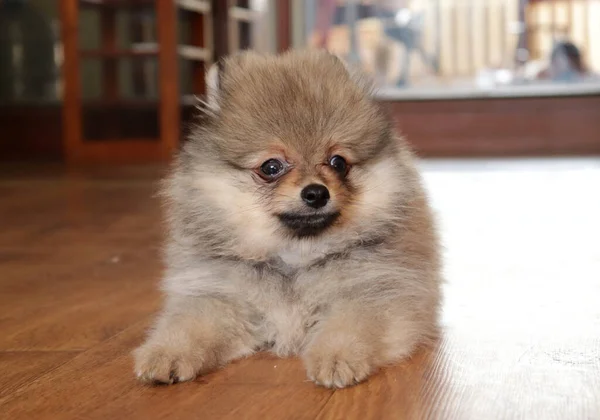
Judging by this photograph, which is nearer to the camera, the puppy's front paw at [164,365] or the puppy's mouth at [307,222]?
the puppy's front paw at [164,365]

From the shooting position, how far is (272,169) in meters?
2.21

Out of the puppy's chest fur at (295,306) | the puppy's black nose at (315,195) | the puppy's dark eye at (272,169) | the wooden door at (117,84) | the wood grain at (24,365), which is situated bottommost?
the wood grain at (24,365)

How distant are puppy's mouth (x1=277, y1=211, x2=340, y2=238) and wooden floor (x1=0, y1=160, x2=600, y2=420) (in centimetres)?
29

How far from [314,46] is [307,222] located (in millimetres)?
7276

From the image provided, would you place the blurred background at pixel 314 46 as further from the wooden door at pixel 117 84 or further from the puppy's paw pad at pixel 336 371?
the puppy's paw pad at pixel 336 371

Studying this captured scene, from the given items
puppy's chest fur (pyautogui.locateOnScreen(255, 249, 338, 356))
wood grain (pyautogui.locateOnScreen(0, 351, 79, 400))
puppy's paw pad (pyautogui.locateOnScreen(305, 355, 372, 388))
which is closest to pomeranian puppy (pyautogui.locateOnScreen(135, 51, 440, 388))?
puppy's chest fur (pyautogui.locateOnScreen(255, 249, 338, 356))

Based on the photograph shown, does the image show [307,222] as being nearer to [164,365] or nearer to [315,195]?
[315,195]

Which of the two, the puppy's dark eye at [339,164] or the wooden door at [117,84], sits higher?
the wooden door at [117,84]

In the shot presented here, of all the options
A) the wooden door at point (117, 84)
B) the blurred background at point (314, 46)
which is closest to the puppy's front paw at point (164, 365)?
the wooden door at point (117, 84)

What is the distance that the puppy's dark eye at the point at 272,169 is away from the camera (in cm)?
220

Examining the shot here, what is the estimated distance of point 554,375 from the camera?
2012 millimetres

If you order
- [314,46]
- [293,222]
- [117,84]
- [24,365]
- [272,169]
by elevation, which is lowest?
[24,365]

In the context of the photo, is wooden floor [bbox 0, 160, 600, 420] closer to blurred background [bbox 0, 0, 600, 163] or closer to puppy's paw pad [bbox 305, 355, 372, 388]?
puppy's paw pad [bbox 305, 355, 372, 388]

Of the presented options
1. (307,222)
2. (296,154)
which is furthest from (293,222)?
(296,154)
